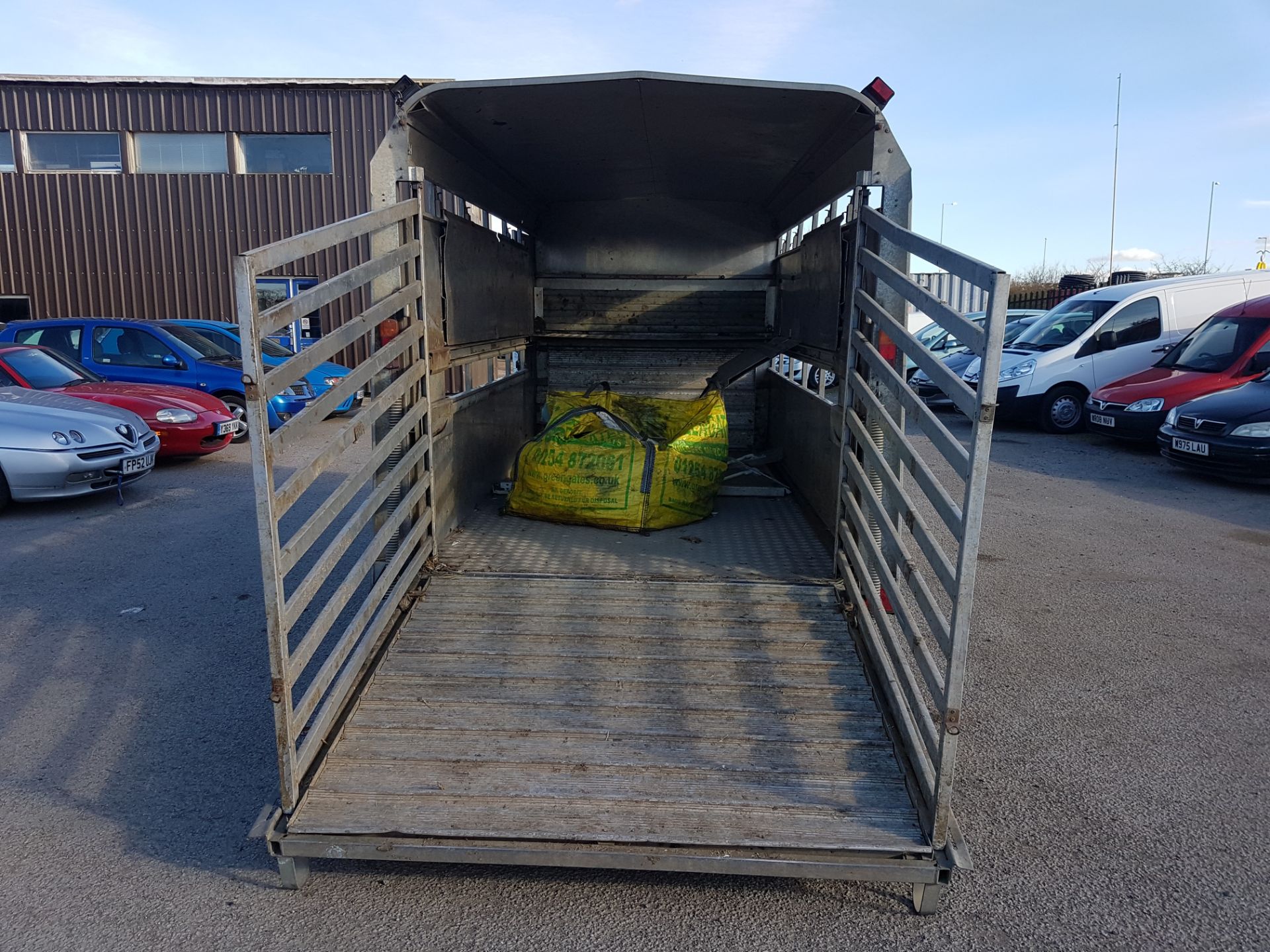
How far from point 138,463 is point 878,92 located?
23.3 feet

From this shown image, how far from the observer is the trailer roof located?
3.85m

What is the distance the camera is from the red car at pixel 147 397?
881cm

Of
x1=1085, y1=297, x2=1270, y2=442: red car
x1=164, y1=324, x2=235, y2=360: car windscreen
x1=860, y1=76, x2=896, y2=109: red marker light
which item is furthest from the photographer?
x1=164, y1=324, x2=235, y2=360: car windscreen

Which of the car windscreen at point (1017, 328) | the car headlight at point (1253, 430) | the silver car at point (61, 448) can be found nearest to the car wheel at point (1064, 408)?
the car windscreen at point (1017, 328)

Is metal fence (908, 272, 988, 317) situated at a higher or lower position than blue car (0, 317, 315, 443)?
higher

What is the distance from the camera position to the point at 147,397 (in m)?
9.45

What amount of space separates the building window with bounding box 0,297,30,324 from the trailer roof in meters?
15.2

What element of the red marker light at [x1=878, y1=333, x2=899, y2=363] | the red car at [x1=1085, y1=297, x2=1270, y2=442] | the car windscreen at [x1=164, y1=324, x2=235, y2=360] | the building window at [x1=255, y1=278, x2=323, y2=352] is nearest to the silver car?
the car windscreen at [x1=164, y1=324, x2=235, y2=360]

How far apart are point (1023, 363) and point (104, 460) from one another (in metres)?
11.9

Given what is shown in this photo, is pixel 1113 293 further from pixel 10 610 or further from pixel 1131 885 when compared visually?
pixel 10 610

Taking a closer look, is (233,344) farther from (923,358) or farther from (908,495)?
(923,358)

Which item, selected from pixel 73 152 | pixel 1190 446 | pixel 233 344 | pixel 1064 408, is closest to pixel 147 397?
pixel 233 344

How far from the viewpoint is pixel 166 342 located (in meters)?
11.2

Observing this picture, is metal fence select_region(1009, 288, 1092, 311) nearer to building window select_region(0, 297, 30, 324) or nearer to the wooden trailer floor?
the wooden trailer floor
